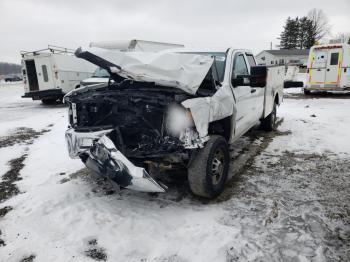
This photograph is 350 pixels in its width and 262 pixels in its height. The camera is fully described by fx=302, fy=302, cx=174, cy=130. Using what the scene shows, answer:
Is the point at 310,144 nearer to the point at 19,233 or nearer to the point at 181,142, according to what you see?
the point at 181,142

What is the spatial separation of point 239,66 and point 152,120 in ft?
6.98

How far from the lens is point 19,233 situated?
3.33 metres

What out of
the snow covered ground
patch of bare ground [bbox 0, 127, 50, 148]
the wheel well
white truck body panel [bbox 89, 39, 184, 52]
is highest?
white truck body panel [bbox 89, 39, 184, 52]

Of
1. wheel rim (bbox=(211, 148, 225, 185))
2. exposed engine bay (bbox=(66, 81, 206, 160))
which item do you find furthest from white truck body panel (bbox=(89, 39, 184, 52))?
wheel rim (bbox=(211, 148, 225, 185))

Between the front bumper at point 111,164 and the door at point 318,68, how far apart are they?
13.5 meters

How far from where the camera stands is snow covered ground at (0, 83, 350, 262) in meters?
2.93

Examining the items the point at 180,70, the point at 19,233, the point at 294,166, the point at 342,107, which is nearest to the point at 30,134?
the point at 19,233

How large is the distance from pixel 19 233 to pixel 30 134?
549cm

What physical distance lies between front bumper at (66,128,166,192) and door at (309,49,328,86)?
13505mm

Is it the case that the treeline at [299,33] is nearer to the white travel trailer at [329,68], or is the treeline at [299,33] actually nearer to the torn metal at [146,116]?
the white travel trailer at [329,68]

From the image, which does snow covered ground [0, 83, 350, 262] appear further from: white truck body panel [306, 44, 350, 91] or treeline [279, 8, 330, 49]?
treeline [279, 8, 330, 49]

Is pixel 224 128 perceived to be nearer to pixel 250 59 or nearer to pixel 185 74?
pixel 185 74

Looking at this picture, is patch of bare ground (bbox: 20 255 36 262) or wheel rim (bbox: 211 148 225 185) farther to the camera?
wheel rim (bbox: 211 148 225 185)

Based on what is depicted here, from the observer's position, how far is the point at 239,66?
507 cm
